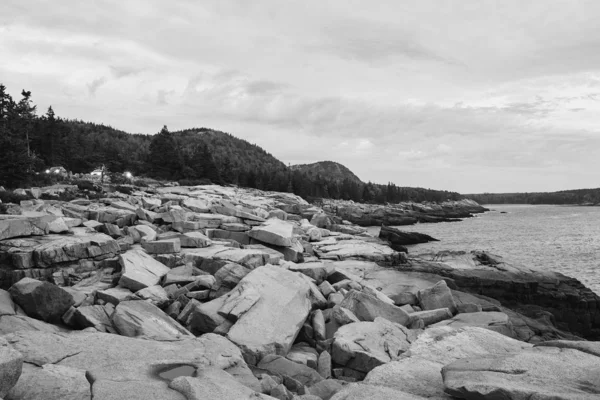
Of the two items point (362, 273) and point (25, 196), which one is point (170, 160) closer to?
point (25, 196)

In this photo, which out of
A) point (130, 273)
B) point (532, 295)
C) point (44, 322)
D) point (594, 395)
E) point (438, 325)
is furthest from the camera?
point (532, 295)

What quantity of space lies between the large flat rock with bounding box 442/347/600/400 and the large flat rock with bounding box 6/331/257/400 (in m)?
3.95

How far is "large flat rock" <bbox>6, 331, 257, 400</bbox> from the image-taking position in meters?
5.99

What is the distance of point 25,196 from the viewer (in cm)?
2612

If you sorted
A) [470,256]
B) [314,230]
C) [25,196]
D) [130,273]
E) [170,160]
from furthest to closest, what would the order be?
[170,160] < [314,230] < [25,196] < [470,256] < [130,273]

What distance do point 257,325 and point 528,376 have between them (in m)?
6.56

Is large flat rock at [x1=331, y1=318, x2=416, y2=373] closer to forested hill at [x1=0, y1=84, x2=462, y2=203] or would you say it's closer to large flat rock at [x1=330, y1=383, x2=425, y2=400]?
large flat rock at [x1=330, y1=383, x2=425, y2=400]

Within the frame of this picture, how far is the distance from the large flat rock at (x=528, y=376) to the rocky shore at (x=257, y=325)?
3 centimetres

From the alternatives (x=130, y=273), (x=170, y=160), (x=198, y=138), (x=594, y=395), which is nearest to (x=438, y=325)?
(x=594, y=395)

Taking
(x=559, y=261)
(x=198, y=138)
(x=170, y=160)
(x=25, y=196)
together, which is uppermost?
(x=198, y=138)

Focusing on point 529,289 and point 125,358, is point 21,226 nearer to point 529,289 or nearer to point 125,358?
point 125,358

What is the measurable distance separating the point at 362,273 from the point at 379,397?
13.6 meters

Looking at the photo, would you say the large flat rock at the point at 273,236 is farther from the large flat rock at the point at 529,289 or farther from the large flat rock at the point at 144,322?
the large flat rock at the point at 144,322

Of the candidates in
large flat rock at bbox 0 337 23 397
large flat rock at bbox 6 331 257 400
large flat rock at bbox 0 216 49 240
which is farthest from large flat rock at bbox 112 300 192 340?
large flat rock at bbox 0 216 49 240
